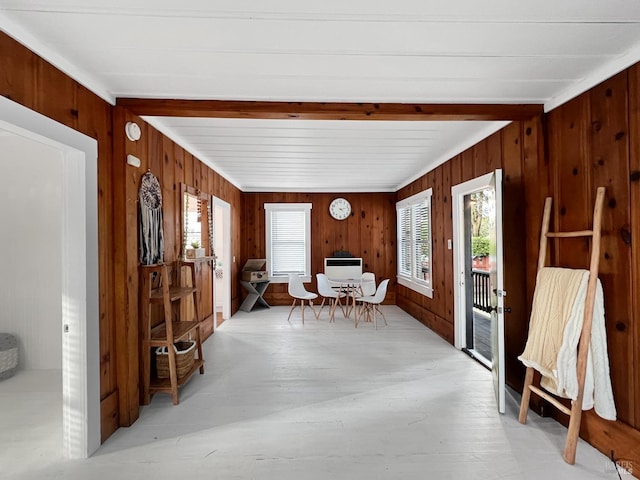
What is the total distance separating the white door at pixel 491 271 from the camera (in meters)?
2.44

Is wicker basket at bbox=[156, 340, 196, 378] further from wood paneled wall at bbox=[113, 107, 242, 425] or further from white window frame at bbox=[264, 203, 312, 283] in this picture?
white window frame at bbox=[264, 203, 312, 283]

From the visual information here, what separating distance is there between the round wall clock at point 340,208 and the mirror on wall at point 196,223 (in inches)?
108

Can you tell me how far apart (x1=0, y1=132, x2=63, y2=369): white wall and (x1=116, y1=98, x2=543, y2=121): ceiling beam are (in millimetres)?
1948

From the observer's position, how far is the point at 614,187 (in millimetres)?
1933

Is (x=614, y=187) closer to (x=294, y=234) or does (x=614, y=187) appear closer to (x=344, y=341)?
(x=344, y=341)

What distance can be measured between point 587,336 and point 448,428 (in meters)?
1.09

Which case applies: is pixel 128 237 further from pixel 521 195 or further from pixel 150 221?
pixel 521 195

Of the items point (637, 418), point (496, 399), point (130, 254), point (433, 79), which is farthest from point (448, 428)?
point (130, 254)

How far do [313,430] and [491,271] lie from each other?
1.88 meters

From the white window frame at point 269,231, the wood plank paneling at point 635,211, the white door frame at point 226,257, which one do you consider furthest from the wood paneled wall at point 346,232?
the wood plank paneling at point 635,211

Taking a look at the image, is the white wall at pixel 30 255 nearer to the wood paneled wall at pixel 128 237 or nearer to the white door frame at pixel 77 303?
the wood paneled wall at pixel 128 237

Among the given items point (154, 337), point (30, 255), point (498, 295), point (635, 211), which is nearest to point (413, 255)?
point (498, 295)

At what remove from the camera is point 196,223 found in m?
4.25

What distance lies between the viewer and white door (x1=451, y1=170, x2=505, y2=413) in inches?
96.2
